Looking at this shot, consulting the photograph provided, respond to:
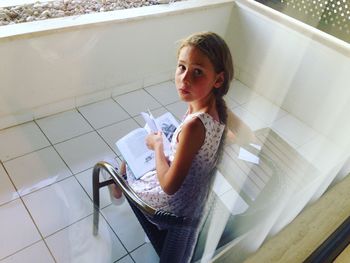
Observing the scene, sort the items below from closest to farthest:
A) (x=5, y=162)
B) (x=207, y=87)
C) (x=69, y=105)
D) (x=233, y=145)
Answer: (x=207, y=87) < (x=233, y=145) < (x=5, y=162) < (x=69, y=105)

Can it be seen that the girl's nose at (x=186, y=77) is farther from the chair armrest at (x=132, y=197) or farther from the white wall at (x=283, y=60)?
the white wall at (x=283, y=60)

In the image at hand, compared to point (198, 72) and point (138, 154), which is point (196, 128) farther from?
point (138, 154)

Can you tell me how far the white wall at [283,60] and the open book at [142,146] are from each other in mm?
677

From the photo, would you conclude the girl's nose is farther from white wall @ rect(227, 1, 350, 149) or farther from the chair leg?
white wall @ rect(227, 1, 350, 149)

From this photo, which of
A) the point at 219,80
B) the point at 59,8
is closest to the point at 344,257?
the point at 219,80

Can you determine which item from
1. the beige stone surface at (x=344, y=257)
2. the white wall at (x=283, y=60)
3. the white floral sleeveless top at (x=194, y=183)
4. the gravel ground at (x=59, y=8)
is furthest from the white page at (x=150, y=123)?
the gravel ground at (x=59, y=8)

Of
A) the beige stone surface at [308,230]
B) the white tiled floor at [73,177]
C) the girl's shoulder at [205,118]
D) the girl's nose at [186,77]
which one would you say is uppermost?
the girl's nose at [186,77]

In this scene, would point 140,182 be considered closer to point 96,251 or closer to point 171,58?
point 96,251

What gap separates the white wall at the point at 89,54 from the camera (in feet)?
5.32

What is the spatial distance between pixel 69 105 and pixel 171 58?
0.72 meters

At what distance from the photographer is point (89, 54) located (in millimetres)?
1840

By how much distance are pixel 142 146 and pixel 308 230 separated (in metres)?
0.59

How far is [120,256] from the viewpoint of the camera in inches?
49.5

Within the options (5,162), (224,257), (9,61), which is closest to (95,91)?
(9,61)
